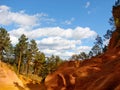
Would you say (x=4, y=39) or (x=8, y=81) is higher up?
(x=4, y=39)

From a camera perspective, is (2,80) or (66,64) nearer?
(66,64)

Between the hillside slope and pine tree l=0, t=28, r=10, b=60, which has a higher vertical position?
pine tree l=0, t=28, r=10, b=60

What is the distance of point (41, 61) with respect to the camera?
347ft

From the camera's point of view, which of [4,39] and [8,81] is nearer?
[8,81]

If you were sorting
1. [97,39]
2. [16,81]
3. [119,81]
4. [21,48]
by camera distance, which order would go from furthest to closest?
[21,48]
[97,39]
[16,81]
[119,81]

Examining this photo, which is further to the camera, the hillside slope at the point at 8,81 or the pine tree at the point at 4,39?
the pine tree at the point at 4,39

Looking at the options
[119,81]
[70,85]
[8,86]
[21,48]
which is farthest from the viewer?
[21,48]

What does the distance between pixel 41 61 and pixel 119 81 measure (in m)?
92.4

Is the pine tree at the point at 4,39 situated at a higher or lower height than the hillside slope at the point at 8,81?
higher

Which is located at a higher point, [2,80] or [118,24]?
[118,24]

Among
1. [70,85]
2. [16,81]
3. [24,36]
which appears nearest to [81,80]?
[70,85]

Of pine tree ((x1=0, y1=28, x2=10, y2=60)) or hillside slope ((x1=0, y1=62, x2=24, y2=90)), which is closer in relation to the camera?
hillside slope ((x1=0, y1=62, x2=24, y2=90))

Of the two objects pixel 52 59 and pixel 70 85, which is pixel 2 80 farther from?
pixel 52 59

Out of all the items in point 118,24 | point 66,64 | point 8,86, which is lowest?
point 8,86
